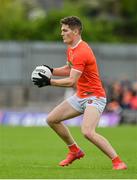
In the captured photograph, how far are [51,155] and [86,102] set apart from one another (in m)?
3.77

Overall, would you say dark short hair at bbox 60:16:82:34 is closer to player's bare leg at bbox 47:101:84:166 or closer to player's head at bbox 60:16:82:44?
player's head at bbox 60:16:82:44

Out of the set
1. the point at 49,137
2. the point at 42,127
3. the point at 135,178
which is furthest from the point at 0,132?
the point at 135,178

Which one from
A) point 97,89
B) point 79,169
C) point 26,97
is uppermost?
point 97,89

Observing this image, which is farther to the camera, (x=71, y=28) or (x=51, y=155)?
(x=51, y=155)

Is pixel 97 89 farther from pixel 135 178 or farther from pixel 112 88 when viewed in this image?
pixel 112 88

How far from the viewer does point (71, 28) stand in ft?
50.6

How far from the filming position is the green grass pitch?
14531mm

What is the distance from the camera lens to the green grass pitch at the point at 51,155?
1453 centimetres

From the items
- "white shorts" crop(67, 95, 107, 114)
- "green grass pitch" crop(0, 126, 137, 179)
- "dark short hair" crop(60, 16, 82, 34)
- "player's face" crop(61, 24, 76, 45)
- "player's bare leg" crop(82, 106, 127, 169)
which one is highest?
"dark short hair" crop(60, 16, 82, 34)

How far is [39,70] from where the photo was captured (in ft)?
50.0

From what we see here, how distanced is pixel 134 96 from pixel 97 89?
17.9m

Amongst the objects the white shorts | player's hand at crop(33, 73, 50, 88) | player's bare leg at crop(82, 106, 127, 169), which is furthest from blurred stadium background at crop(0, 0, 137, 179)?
player's hand at crop(33, 73, 50, 88)

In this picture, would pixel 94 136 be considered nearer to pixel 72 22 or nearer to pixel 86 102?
pixel 86 102

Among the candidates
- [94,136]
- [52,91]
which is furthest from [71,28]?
[52,91]
